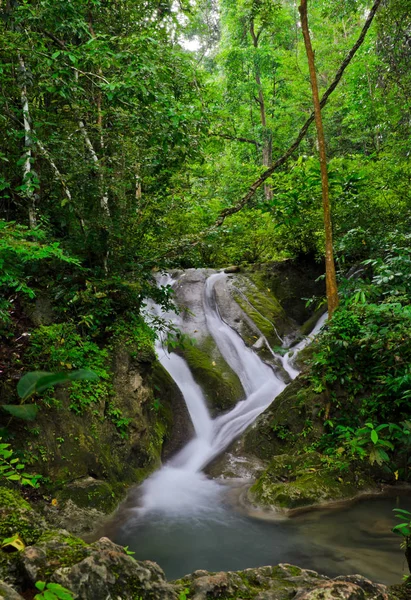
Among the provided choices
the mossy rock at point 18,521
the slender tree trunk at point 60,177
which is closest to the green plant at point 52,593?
the mossy rock at point 18,521

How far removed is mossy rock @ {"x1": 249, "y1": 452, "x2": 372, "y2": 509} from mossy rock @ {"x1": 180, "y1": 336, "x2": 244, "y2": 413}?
2133mm

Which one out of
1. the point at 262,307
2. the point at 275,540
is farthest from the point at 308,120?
the point at 275,540

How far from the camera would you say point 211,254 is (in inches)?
476

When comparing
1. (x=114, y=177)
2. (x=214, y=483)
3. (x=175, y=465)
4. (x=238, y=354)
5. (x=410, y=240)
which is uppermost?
(x=114, y=177)

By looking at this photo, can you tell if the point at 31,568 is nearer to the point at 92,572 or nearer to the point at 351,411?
the point at 92,572

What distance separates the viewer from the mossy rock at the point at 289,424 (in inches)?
217

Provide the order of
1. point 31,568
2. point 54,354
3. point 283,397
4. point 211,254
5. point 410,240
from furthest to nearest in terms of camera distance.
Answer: point 211,254, point 410,240, point 283,397, point 54,354, point 31,568

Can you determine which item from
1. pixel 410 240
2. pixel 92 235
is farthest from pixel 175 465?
pixel 410 240

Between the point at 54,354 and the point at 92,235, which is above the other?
the point at 92,235

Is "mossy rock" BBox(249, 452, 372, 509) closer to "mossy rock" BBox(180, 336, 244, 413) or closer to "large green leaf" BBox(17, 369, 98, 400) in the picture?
"mossy rock" BBox(180, 336, 244, 413)

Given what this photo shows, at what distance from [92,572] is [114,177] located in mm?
4952

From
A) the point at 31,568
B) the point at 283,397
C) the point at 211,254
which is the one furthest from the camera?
the point at 211,254

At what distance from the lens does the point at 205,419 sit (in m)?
6.79

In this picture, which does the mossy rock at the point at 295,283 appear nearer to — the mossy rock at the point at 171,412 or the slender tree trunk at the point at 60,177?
the mossy rock at the point at 171,412
